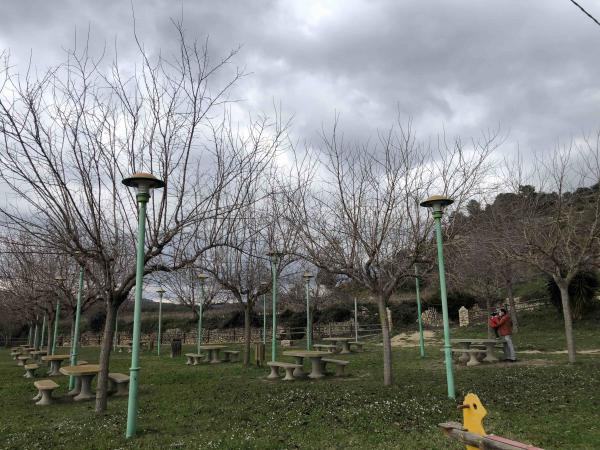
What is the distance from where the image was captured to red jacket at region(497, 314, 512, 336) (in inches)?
525

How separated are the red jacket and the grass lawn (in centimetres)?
147

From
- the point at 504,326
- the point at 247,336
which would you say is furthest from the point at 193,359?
the point at 504,326

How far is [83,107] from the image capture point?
8.16m

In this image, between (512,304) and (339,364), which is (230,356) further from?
(512,304)

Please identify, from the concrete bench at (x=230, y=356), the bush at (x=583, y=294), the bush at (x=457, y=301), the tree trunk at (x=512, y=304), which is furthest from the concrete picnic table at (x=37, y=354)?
the bush at (x=583, y=294)

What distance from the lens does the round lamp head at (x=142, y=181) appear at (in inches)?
248

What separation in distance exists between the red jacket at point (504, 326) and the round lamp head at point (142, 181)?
1124 cm

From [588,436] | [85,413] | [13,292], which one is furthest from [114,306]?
[13,292]

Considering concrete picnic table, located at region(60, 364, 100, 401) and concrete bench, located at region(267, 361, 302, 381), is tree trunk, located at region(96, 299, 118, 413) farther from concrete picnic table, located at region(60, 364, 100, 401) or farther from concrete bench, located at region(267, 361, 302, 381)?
concrete bench, located at region(267, 361, 302, 381)

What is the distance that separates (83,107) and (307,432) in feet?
22.1

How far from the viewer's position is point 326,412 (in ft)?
23.0

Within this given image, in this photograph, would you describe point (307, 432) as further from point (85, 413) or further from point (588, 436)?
point (85, 413)

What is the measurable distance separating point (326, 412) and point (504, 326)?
860 cm

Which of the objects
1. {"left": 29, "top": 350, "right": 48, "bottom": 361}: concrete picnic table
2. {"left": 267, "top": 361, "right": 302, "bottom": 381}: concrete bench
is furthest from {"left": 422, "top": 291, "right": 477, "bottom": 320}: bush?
{"left": 29, "top": 350, "right": 48, "bottom": 361}: concrete picnic table
